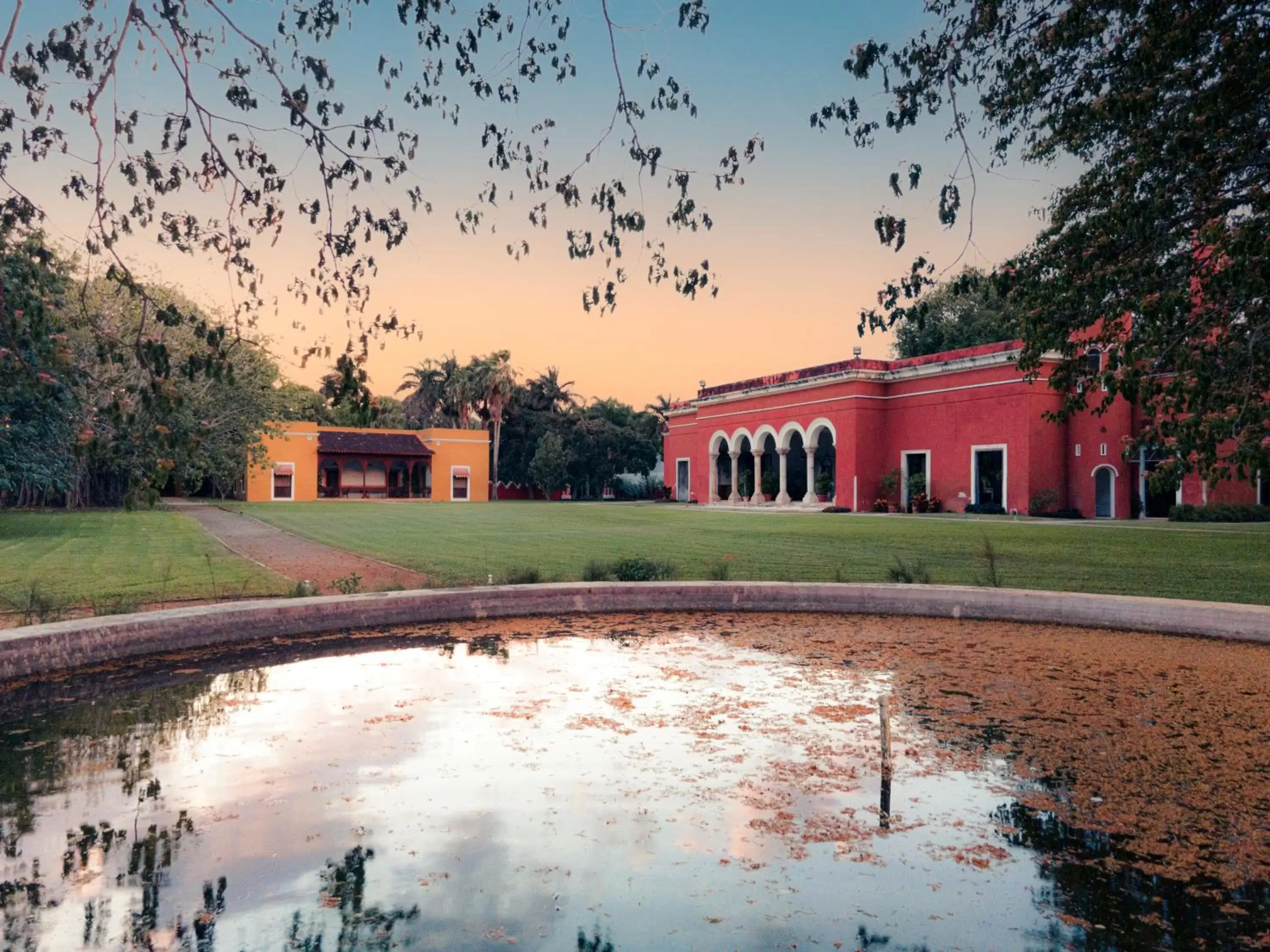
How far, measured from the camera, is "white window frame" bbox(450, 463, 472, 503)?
59188 mm

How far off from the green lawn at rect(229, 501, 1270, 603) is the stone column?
29.1 ft

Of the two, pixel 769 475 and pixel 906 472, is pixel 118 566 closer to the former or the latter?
pixel 906 472

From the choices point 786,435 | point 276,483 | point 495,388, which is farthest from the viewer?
point 495,388

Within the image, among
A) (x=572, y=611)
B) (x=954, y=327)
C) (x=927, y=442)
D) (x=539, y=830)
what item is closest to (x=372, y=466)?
(x=927, y=442)

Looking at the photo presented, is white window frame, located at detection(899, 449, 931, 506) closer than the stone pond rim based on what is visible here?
No

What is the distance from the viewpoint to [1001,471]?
3450 centimetres

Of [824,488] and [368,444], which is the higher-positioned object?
[368,444]

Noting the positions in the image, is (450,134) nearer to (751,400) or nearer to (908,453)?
(908,453)

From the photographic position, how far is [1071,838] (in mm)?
4160

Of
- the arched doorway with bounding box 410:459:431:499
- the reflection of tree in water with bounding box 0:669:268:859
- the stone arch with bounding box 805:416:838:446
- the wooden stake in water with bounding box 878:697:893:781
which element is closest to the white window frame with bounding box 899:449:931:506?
the stone arch with bounding box 805:416:838:446

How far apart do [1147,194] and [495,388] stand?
2121 inches

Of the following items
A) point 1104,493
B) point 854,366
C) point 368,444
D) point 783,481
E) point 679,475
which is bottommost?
point 1104,493

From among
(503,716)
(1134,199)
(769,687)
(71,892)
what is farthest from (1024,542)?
(71,892)

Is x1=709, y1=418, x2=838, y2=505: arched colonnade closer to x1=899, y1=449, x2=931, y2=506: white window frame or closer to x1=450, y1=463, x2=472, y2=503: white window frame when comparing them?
x1=899, y1=449, x2=931, y2=506: white window frame
